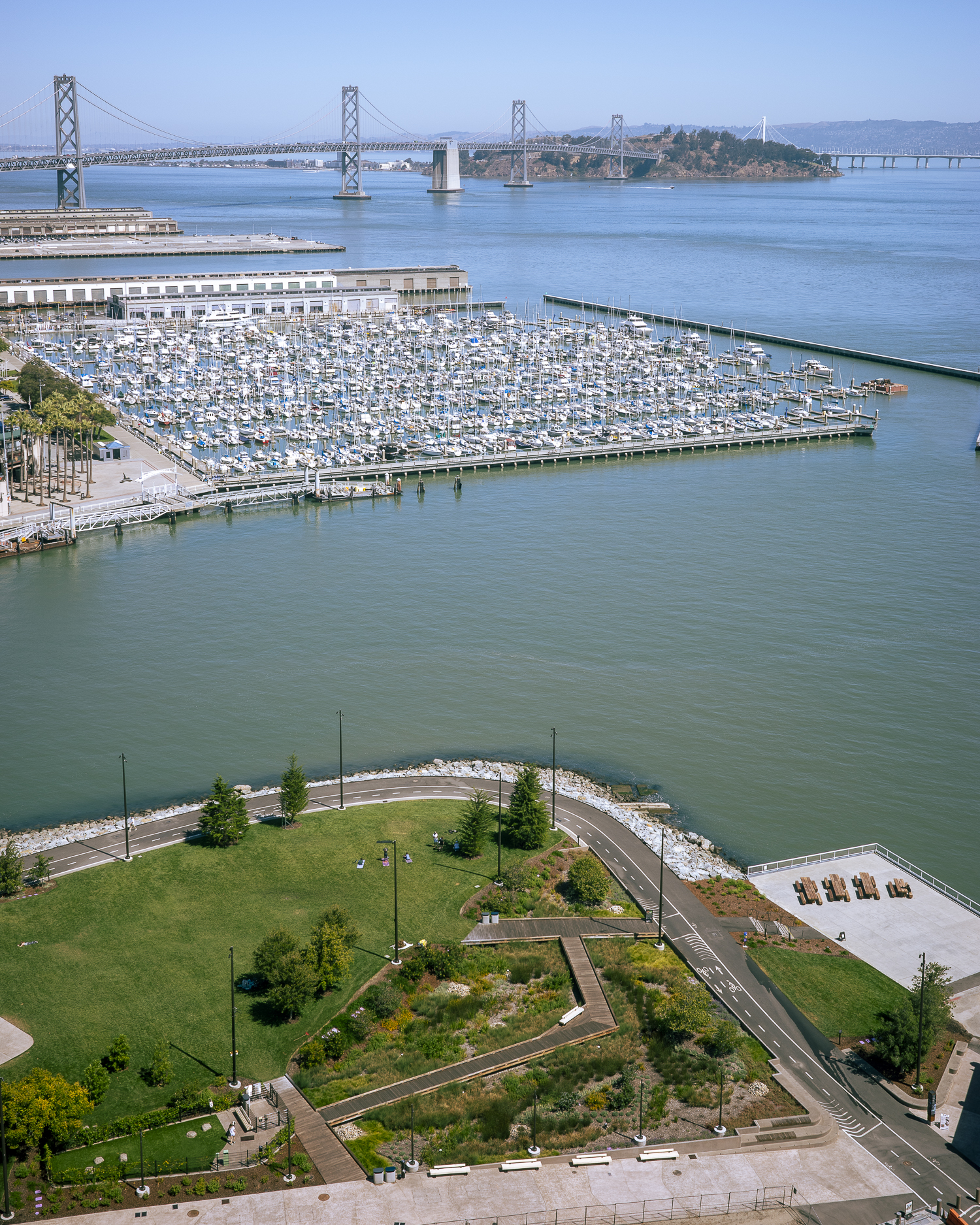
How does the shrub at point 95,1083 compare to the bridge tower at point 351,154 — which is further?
the bridge tower at point 351,154

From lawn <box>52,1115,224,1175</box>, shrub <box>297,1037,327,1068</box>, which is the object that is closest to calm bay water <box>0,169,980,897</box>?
shrub <box>297,1037,327,1068</box>

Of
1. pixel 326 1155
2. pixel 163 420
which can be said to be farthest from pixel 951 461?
pixel 326 1155

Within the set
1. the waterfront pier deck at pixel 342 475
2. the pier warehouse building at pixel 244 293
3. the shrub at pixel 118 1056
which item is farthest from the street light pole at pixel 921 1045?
the pier warehouse building at pixel 244 293

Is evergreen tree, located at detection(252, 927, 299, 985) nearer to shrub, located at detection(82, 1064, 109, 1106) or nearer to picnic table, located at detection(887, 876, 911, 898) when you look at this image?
shrub, located at detection(82, 1064, 109, 1106)

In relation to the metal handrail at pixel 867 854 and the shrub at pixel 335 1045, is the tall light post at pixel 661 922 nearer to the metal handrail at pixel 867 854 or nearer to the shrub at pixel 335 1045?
the metal handrail at pixel 867 854

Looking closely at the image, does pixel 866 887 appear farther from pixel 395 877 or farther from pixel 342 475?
pixel 342 475

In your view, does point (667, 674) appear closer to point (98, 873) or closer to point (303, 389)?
point (98, 873)

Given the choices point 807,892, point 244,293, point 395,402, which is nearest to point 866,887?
point 807,892
